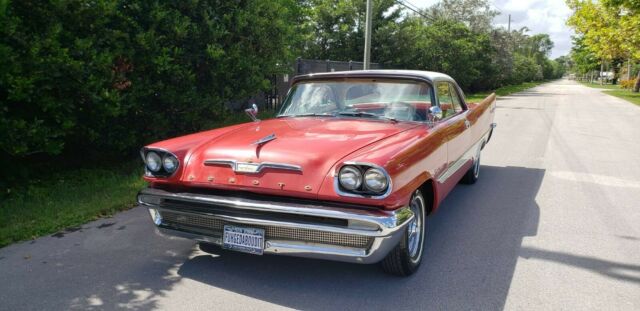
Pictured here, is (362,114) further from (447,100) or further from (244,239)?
(244,239)

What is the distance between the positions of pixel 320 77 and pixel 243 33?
13.8ft

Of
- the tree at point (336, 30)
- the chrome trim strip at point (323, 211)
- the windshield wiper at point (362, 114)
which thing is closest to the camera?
the chrome trim strip at point (323, 211)

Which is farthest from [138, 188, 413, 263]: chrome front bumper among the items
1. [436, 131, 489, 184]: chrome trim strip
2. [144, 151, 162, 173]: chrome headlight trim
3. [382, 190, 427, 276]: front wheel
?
[436, 131, 489, 184]: chrome trim strip

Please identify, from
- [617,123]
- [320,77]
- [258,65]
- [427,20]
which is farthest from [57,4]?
[427,20]

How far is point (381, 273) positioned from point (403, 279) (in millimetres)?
180

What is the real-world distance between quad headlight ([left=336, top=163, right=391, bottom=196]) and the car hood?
12 centimetres

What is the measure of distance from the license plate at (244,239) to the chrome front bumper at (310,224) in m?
0.04

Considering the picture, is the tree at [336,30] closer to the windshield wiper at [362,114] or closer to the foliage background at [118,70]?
the foliage background at [118,70]

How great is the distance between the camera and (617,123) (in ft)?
48.4

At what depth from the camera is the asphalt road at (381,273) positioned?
3291mm

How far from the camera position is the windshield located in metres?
4.54

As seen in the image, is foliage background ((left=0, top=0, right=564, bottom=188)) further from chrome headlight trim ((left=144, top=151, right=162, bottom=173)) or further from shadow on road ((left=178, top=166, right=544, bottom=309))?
shadow on road ((left=178, top=166, right=544, bottom=309))

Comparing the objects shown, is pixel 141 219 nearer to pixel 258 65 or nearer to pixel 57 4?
pixel 57 4

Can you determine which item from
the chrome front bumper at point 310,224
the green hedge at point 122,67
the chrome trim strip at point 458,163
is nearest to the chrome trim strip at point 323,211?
the chrome front bumper at point 310,224
